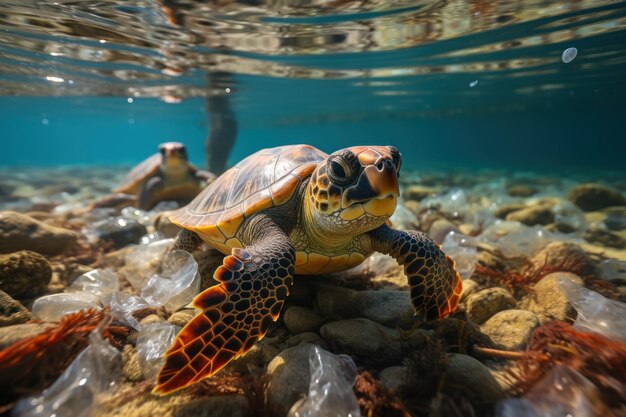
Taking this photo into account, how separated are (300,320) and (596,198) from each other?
841 cm

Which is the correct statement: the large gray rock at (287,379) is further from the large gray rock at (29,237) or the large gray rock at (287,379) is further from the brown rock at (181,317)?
the large gray rock at (29,237)

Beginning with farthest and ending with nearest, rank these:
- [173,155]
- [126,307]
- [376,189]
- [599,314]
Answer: [173,155]
[126,307]
[376,189]
[599,314]

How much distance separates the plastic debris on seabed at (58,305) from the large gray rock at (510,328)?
3067mm

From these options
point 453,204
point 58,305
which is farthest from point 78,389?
point 453,204

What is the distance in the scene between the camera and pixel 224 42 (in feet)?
30.1

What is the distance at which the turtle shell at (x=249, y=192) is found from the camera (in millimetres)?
2830

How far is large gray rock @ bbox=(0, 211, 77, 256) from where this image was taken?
3328 millimetres

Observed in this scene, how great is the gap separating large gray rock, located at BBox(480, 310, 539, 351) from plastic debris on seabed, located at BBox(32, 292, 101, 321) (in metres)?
3.07

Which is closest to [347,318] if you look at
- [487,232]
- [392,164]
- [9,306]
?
[392,164]

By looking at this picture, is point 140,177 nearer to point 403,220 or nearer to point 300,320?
point 403,220

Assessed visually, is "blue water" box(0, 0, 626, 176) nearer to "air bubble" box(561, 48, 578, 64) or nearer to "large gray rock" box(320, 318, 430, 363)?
"air bubble" box(561, 48, 578, 64)

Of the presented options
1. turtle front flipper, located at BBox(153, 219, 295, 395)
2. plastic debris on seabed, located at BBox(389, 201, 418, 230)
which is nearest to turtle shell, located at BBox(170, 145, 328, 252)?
turtle front flipper, located at BBox(153, 219, 295, 395)

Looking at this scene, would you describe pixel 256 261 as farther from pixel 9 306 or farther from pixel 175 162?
pixel 175 162

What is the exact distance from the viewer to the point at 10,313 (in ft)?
7.15
